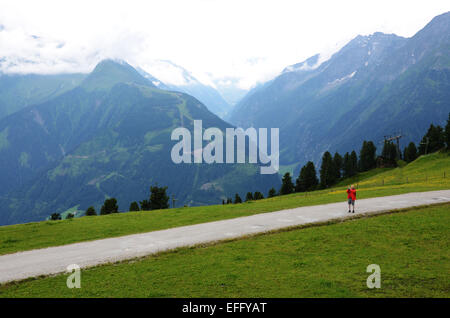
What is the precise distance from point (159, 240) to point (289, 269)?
443 inches

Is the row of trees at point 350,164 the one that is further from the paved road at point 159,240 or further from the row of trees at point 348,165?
the paved road at point 159,240

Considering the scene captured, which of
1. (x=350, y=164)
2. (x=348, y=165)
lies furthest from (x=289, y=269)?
(x=348, y=165)

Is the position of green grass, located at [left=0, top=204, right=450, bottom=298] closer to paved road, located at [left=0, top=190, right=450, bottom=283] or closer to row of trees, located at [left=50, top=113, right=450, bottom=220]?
paved road, located at [left=0, top=190, right=450, bottom=283]

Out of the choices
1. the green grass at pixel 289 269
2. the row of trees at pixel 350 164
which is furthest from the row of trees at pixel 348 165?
the green grass at pixel 289 269

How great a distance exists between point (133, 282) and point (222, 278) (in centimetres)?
434

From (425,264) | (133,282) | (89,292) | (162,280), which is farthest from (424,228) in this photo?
(89,292)

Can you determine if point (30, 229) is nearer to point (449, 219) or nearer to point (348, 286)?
point (348, 286)

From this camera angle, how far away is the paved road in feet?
60.3

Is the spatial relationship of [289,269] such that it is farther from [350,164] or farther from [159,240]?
[350,164]

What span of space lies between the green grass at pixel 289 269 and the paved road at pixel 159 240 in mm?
1558

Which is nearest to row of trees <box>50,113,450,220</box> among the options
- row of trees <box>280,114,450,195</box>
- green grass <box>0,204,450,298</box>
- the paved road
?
row of trees <box>280,114,450,195</box>

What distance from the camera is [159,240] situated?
74.5 ft
